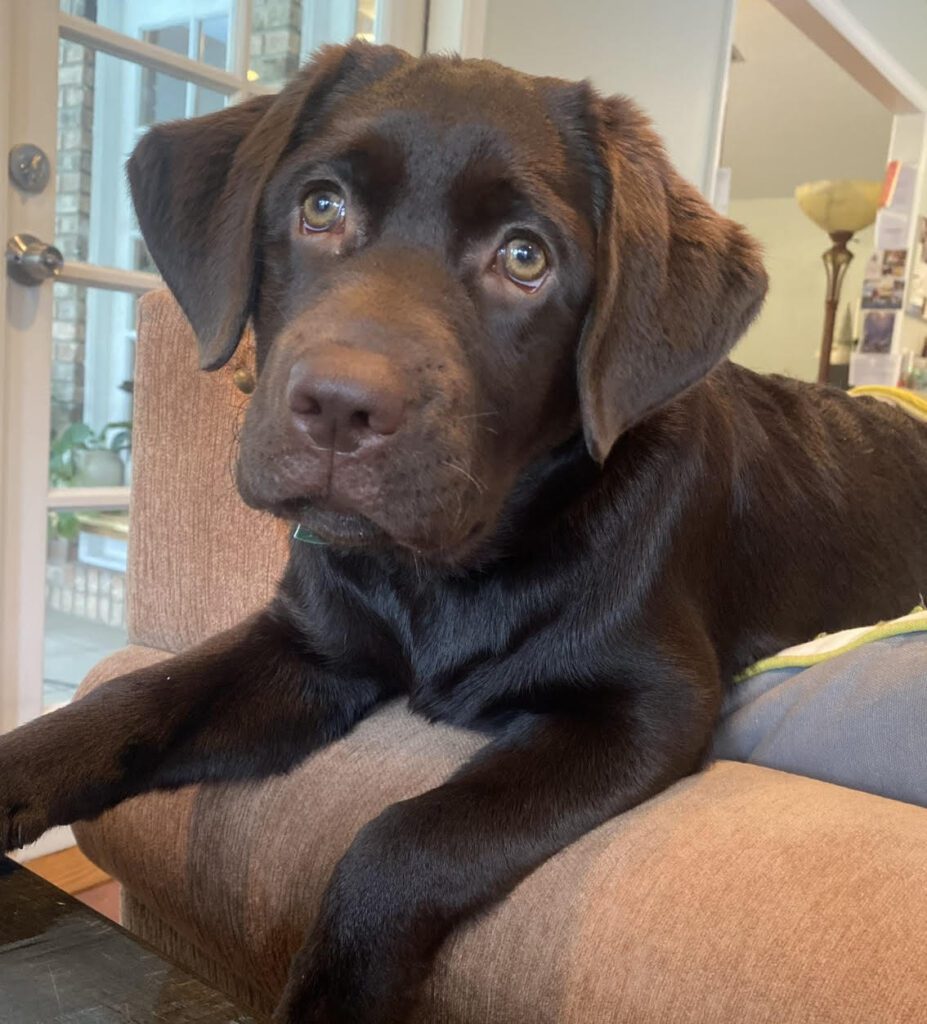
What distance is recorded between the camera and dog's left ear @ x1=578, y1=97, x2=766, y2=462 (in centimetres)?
92

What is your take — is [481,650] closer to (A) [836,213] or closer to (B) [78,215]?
(B) [78,215]

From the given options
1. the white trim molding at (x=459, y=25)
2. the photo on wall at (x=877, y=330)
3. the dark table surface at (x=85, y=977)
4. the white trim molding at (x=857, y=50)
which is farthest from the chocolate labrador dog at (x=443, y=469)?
the photo on wall at (x=877, y=330)

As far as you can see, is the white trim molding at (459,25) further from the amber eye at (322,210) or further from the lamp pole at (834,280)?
the lamp pole at (834,280)

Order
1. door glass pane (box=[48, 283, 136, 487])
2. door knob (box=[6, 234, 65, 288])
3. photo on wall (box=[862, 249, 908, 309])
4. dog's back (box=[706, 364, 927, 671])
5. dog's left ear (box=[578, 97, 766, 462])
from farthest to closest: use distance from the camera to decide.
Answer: photo on wall (box=[862, 249, 908, 309]) → door glass pane (box=[48, 283, 136, 487]) → door knob (box=[6, 234, 65, 288]) → dog's back (box=[706, 364, 927, 671]) → dog's left ear (box=[578, 97, 766, 462])

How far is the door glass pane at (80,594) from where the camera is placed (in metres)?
2.20

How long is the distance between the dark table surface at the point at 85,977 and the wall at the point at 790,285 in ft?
26.6

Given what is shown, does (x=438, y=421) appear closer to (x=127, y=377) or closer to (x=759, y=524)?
(x=759, y=524)

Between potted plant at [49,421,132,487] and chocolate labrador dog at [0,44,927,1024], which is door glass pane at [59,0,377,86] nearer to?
potted plant at [49,421,132,487]

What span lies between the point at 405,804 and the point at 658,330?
0.48m

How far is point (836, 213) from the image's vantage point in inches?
213

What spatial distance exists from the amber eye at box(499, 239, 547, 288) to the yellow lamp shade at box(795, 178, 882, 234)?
499 cm

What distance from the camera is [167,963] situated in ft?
1.95

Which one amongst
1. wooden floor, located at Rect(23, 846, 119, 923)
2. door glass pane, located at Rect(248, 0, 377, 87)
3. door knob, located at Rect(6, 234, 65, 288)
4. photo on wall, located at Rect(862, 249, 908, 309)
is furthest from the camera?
photo on wall, located at Rect(862, 249, 908, 309)

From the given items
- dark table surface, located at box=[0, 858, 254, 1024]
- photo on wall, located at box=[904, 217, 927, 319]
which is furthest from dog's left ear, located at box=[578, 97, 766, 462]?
photo on wall, located at box=[904, 217, 927, 319]
